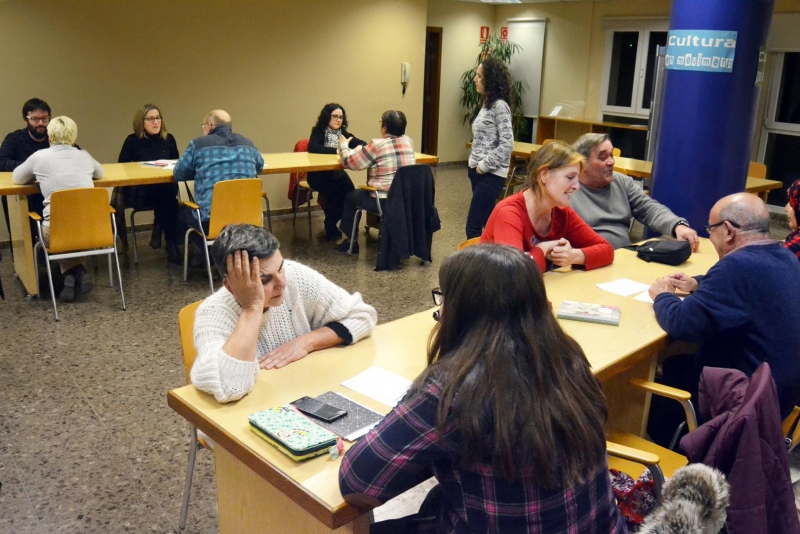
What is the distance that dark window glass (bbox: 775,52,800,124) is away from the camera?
8117mm

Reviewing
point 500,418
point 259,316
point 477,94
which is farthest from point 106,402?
point 477,94

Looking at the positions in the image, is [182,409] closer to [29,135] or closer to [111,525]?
[111,525]

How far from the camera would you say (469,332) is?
4.55 ft

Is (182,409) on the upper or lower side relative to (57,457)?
upper

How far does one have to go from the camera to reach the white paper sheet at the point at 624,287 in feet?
9.78

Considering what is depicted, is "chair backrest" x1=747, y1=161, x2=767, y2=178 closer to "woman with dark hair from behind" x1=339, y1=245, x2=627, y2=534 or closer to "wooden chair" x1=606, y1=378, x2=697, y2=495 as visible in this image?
"wooden chair" x1=606, y1=378, x2=697, y2=495

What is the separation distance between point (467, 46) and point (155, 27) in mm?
5410

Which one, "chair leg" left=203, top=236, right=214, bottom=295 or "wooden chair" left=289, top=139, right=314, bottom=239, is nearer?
"chair leg" left=203, top=236, right=214, bottom=295

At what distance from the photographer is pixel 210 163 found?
5109 millimetres

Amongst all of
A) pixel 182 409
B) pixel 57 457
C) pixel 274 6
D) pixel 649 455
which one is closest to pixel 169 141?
pixel 274 6

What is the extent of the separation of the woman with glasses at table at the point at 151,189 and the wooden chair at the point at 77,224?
116cm

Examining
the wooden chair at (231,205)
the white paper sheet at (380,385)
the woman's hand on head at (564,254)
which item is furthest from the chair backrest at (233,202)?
the white paper sheet at (380,385)

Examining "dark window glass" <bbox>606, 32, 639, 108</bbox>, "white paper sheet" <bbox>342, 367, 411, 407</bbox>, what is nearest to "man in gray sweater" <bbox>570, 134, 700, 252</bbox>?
"white paper sheet" <bbox>342, 367, 411, 407</bbox>

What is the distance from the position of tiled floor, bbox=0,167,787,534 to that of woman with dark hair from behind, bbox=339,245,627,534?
4.52 ft
